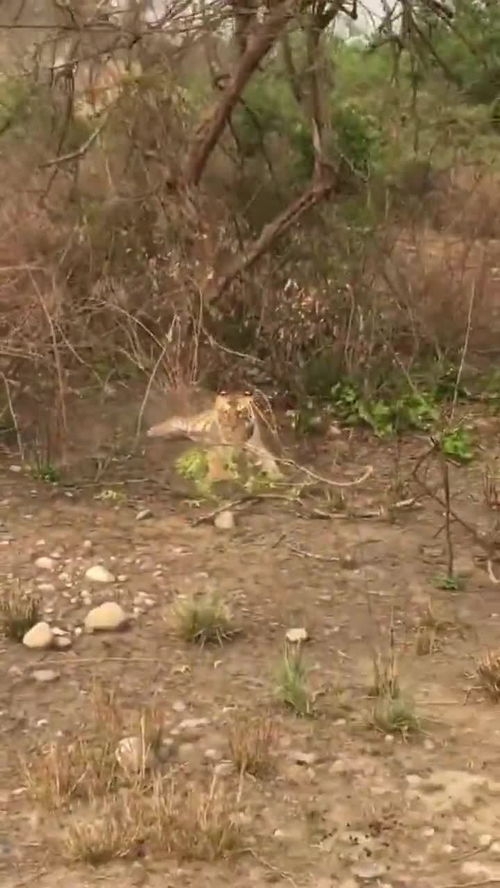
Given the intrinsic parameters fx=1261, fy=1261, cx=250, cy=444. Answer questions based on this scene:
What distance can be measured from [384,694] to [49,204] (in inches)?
170

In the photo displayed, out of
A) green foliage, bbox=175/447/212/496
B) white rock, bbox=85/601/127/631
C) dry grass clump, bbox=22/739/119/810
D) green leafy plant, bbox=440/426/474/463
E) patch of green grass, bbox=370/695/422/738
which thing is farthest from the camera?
green leafy plant, bbox=440/426/474/463

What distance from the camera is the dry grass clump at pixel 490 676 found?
337 centimetres

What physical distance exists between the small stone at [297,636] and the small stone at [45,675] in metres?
0.70

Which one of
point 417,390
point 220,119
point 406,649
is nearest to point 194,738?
point 406,649

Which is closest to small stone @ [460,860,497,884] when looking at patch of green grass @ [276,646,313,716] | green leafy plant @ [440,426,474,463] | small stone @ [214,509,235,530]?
patch of green grass @ [276,646,313,716]

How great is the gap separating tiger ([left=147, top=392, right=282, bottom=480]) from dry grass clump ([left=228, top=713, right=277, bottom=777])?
204 centimetres

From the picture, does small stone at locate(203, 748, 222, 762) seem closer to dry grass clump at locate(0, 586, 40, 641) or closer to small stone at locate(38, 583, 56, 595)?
dry grass clump at locate(0, 586, 40, 641)

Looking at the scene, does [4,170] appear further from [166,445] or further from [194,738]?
[194,738]

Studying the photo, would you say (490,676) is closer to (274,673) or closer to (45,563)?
(274,673)

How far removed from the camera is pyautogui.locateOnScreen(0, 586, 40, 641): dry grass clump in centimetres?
378

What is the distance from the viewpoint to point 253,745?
9.88ft

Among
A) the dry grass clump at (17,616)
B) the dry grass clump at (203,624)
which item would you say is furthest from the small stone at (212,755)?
the dry grass clump at (17,616)

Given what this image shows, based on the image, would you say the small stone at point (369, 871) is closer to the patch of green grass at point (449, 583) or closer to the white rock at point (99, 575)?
the patch of green grass at point (449, 583)

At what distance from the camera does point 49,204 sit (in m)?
6.87
